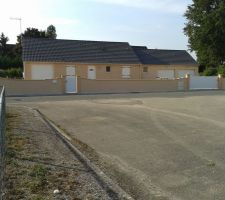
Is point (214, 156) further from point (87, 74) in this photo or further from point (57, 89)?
point (87, 74)

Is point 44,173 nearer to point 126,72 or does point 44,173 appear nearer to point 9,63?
point 126,72

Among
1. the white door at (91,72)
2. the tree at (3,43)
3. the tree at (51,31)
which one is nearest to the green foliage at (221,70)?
the white door at (91,72)

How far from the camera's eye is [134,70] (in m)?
53.4

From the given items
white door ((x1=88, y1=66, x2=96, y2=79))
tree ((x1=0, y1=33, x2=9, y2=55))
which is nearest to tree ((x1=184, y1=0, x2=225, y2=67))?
white door ((x1=88, y1=66, x2=96, y2=79))

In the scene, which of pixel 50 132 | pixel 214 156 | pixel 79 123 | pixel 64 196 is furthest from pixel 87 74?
pixel 64 196

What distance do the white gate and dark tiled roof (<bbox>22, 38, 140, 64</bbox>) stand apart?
899 centimetres

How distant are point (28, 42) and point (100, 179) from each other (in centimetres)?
4512

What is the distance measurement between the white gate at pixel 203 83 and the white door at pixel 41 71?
48.0 feet

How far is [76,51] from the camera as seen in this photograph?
5162 cm

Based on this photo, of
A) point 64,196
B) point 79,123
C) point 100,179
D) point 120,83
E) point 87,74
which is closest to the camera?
point 64,196

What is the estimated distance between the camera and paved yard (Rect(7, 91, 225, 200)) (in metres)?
7.58

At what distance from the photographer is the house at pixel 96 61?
48281mm

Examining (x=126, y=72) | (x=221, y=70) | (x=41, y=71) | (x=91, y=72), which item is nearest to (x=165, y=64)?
(x=126, y=72)

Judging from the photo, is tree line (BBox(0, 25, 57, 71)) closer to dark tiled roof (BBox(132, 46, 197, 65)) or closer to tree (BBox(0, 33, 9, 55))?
tree (BBox(0, 33, 9, 55))
